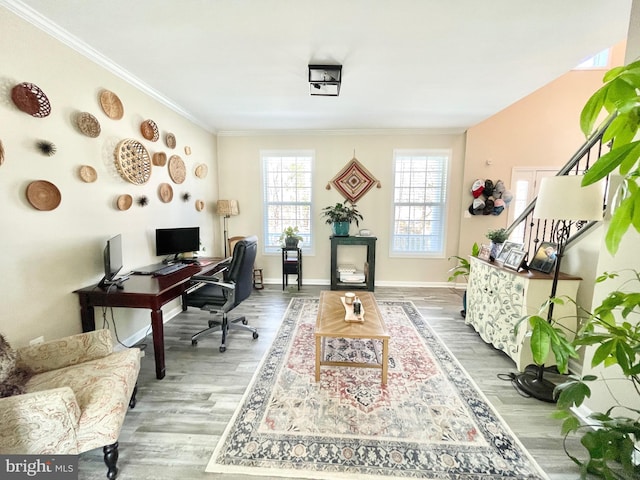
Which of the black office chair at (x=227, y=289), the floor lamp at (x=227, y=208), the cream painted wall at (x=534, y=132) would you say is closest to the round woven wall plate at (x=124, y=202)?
the black office chair at (x=227, y=289)

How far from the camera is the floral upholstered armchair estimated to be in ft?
3.45

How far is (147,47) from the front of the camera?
200cm

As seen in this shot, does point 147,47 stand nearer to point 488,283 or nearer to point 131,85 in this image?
point 131,85

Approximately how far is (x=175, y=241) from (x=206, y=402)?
6.01 feet

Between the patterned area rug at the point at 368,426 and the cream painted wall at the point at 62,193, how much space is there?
152cm

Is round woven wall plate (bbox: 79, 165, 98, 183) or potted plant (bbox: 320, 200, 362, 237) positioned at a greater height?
round woven wall plate (bbox: 79, 165, 98, 183)

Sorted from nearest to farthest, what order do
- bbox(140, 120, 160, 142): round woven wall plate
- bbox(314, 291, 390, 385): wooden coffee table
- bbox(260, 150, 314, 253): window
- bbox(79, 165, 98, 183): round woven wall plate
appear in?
1. bbox(314, 291, 390, 385): wooden coffee table
2. bbox(79, 165, 98, 183): round woven wall plate
3. bbox(140, 120, 160, 142): round woven wall plate
4. bbox(260, 150, 314, 253): window

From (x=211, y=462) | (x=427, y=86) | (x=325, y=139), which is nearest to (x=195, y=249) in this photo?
(x=211, y=462)

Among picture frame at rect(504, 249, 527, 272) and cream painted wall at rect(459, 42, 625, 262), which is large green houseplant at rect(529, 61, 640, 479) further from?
cream painted wall at rect(459, 42, 625, 262)

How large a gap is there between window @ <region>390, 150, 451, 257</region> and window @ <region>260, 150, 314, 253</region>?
1.48 m

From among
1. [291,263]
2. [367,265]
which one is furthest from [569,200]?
[291,263]

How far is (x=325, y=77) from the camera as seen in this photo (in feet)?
7.65

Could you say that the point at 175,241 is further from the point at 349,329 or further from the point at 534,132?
the point at 534,132

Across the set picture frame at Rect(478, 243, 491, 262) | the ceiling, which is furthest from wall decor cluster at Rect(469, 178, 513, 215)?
picture frame at Rect(478, 243, 491, 262)
